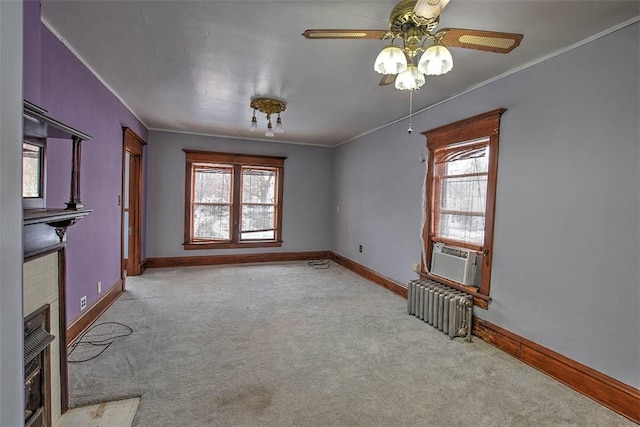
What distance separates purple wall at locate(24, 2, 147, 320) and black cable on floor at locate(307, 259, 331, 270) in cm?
332

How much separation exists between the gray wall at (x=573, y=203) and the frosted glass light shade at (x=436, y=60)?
1452 millimetres

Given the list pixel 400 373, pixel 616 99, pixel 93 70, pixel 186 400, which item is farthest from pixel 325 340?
pixel 93 70

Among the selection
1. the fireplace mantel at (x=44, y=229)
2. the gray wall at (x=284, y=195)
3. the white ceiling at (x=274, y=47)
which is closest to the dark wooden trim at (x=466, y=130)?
the white ceiling at (x=274, y=47)

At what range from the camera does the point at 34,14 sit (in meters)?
1.88

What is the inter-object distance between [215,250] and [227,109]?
2952 mm

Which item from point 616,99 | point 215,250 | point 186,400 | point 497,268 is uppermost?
point 616,99

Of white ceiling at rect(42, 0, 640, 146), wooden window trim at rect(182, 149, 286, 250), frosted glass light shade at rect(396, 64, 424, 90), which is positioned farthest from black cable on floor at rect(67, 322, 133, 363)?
frosted glass light shade at rect(396, 64, 424, 90)

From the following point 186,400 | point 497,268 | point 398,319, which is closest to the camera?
point 186,400

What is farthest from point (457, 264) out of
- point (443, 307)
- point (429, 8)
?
point (429, 8)

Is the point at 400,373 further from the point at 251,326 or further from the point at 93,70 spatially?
the point at 93,70

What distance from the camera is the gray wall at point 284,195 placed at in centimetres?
570

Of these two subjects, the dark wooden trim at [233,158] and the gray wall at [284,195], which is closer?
the gray wall at [284,195]

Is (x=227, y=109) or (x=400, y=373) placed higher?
(x=227, y=109)

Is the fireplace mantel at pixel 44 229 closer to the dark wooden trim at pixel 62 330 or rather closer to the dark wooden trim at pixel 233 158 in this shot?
the dark wooden trim at pixel 62 330
